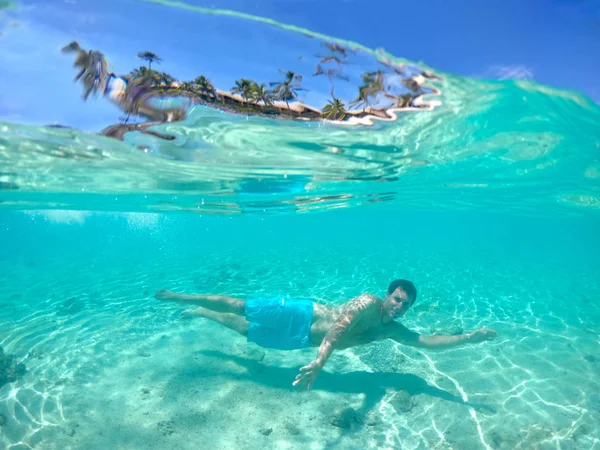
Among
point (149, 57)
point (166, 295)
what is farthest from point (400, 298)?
point (149, 57)

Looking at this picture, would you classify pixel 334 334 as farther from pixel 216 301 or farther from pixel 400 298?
pixel 216 301

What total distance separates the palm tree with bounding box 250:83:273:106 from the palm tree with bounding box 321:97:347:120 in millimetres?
1453

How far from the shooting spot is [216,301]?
7.71 meters

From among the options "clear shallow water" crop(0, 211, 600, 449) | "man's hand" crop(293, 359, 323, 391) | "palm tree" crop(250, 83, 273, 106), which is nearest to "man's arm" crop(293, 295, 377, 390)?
"man's hand" crop(293, 359, 323, 391)

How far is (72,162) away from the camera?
12.1 metres

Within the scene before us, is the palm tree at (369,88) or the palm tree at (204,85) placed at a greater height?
the palm tree at (369,88)

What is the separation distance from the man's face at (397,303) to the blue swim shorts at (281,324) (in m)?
1.72

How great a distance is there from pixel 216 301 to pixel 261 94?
5.11 meters

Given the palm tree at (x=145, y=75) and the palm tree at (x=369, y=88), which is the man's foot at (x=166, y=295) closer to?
the palm tree at (x=145, y=75)

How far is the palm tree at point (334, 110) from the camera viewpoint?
7.51 meters

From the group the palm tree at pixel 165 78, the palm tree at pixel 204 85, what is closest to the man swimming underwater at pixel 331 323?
the palm tree at pixel 204 85

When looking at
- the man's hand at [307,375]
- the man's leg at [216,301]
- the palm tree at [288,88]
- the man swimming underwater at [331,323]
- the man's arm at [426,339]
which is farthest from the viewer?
the man's leg at [216,301]

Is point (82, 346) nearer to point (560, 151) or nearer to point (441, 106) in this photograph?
point (441, 106)

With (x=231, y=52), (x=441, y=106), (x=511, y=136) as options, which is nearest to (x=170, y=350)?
(x=231, y=52)
